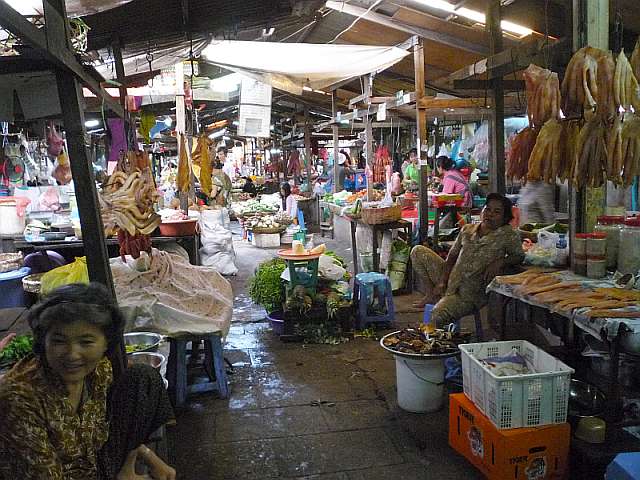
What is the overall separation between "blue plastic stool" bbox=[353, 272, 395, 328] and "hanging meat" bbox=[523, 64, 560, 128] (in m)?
3.01

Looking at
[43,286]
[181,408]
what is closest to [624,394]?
[181,408]

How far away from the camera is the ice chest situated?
313 centimetres

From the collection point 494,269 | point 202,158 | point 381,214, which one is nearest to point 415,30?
point 381,214

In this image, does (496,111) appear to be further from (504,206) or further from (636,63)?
(636,63)

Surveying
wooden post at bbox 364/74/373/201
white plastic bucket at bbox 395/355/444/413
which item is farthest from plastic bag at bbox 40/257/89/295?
wooden post at bbox 364/74/373/201

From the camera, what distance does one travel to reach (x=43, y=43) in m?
2.08

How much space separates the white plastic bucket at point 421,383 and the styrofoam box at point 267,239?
9.44 m

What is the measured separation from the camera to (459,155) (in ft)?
45.2

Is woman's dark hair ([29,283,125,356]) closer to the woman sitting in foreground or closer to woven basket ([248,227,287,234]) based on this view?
the woman sitting in foreground

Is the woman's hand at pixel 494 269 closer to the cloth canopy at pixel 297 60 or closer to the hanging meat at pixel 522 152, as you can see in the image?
the hanging meat at pixel 522 152

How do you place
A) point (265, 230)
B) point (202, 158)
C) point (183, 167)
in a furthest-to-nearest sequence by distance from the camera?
point (265, 230) → point (202, 158) → point (183, 167)

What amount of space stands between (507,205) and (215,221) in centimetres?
596

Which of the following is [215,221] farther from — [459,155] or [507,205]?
A: [459,155]

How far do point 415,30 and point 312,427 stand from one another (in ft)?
20.8
